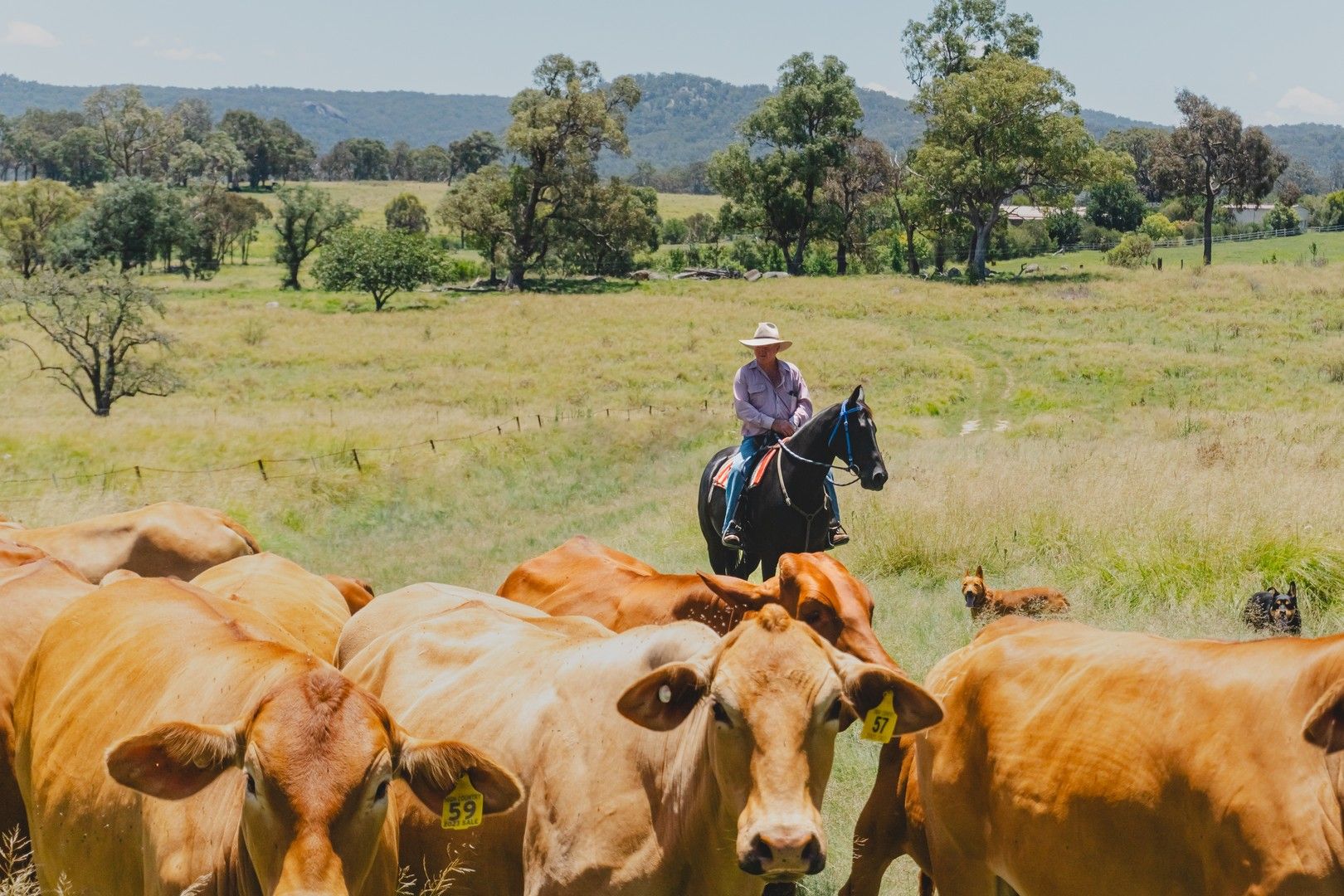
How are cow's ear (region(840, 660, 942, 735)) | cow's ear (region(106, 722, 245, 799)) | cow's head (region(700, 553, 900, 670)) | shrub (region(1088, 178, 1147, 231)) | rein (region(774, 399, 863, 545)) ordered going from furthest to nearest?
shrub (region(1088, 178, 1147, 231)), rein (region(774, 399, 863, 545)), cow's head (region(700, 553, 900, 670)), cow's ear (region(840, 660, 942, 735)), cow's ear (region(106, 722, 245, 799))

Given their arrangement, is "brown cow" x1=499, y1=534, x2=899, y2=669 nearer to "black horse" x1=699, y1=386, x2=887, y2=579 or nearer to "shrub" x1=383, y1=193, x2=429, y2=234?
"black horse" x1=699, y1=386, x2=887, y2=579

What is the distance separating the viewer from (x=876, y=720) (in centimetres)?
427

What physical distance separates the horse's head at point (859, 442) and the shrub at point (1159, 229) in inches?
3497

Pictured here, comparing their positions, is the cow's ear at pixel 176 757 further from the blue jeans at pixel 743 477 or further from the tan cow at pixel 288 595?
the blue jeans at pixel 743 477

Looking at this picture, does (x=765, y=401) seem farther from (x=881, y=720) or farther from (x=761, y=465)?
(x=881, y=720)

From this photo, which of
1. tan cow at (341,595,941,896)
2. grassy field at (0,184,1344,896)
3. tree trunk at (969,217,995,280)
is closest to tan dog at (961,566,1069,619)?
grassy field at (0,184,1344,896)

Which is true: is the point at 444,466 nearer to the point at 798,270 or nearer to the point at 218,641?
the point at 218,641

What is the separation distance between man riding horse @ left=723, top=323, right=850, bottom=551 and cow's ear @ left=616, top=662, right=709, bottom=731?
7962 millimetres

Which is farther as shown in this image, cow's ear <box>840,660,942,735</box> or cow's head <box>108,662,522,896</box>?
cow's ear <box>840,660,942,735</box>

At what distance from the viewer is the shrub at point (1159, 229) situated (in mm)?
93375

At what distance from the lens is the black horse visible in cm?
1186

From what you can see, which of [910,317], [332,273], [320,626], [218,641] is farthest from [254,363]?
[218,641]

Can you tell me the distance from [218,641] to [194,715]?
0.54 metres

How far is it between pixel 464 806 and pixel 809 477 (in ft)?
26.2
